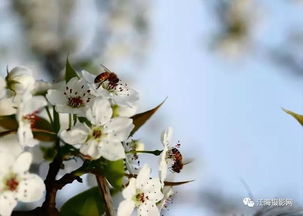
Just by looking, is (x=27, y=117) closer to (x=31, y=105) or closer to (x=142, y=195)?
(x=31, y=105)

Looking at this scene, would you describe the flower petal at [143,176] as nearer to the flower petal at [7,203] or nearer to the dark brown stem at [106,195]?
the dark brown stem at [106,195]

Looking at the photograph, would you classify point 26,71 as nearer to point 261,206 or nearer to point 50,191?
point 50,191

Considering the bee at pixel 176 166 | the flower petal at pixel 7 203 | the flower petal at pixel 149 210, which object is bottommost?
the flower petal at pixel 149 210

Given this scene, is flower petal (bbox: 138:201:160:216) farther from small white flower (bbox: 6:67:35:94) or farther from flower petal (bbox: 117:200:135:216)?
small white flower (bbox: 6:67:35:94)

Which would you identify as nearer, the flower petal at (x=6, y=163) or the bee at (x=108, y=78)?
the flower petal at (x=6, y=163)

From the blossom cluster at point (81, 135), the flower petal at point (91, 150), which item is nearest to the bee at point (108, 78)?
the blossom cluster at point (81, 135)
